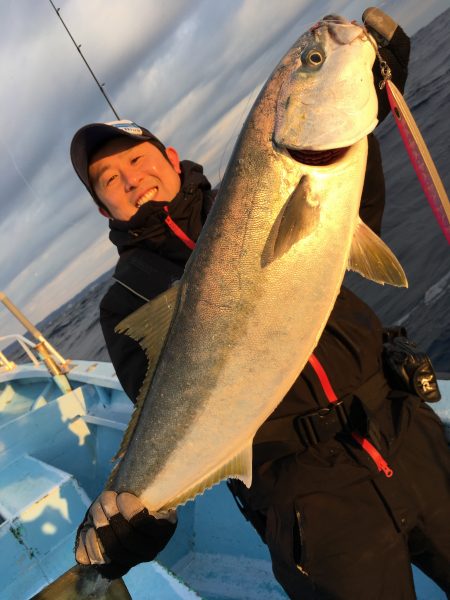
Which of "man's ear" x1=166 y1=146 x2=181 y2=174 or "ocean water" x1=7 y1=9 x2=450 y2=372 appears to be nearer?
"man's ear" x1=166 y1=146 x2=181 y2=174

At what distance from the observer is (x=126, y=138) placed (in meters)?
3.50

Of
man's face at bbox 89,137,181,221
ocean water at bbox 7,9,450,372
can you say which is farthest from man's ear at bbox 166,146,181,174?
ocean water at bbox 7,9,450,372

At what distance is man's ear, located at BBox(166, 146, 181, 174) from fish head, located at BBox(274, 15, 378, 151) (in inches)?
60.4

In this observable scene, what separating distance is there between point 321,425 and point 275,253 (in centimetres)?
108

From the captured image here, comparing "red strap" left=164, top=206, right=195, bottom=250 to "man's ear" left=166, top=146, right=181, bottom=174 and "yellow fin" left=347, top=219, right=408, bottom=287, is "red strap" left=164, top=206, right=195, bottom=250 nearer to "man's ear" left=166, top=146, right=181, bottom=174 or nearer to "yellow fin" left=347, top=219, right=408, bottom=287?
"man's ear" left=166, top=146, right=181, bottom=174

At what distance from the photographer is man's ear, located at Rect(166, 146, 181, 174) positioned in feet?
11.9

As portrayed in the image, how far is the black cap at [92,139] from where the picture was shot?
331cm

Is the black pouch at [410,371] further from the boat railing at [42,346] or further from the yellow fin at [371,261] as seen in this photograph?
the boat railing at [42,346]

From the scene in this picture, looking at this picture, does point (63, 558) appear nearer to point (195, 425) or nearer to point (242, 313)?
point (195, 425)

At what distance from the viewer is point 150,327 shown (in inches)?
103

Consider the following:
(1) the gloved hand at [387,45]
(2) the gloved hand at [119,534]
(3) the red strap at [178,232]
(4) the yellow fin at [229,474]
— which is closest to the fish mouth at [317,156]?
(1) the gloved hand at [387,45]

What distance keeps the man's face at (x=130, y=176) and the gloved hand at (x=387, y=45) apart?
1.58 metres

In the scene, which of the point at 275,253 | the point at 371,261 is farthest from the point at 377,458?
the point at 275,253

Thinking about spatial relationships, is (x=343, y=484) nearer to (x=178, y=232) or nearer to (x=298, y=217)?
(x=298, y=217)
